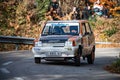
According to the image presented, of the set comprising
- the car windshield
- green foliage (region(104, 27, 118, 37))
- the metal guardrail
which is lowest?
green foliage (region(104, 27, 118, 37))

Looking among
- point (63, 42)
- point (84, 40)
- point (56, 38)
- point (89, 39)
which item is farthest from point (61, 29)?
point (89, 39)

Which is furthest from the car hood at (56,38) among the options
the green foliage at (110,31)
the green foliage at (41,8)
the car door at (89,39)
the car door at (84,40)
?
the green foliage at (110,31)

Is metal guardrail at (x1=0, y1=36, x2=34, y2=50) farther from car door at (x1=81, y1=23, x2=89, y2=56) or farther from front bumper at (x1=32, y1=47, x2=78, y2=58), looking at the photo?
front bumper at (x1=32, y1=47, x2=78, y2=58)

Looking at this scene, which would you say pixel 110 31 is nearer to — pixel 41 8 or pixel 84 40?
pixel 41 8

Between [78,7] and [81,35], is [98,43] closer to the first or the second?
[78,7]

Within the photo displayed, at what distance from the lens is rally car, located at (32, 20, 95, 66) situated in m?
19.3

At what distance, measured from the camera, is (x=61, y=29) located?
2061 cm

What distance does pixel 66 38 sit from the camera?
64.0 ft

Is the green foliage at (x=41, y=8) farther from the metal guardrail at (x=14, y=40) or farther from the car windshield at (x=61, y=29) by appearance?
the car windshield at (x=61, y=29)

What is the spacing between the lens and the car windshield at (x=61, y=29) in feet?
67.3

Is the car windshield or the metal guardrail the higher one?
the car windshield

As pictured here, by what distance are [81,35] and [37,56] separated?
81.2 inches

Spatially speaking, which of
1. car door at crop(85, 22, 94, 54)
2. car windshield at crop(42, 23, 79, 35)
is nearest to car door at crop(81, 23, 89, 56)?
car door at crop(85, 22, 94, 54)

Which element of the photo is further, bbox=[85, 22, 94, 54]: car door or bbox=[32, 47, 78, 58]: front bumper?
bbox=[85, 22, 94, 54]: car door
